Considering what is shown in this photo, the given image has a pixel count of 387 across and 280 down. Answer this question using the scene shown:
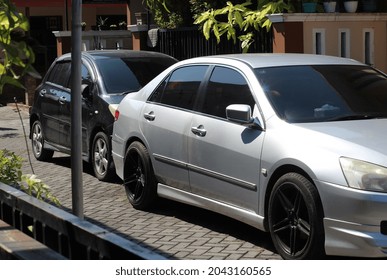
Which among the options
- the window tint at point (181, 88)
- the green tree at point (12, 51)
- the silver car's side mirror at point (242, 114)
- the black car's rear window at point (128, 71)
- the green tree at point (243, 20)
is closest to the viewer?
the green tree at point (12, 51)

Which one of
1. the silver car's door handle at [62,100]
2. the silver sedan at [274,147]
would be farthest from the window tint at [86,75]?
the silver sedan at [274,147]

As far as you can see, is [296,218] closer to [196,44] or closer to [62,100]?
[62,100]

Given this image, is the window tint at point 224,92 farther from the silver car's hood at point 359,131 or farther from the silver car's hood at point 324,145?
the silver car's hood at point 359,131

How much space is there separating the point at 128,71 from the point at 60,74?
1415 mm

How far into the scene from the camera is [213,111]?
7.36 metres

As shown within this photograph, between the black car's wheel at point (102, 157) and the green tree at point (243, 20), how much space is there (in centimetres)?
384

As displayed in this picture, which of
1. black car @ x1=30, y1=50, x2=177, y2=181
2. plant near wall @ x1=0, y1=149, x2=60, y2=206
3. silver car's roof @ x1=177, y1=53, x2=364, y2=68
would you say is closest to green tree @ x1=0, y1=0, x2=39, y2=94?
plant near wall @ x1=0, y1=149, x2=60, y2=206

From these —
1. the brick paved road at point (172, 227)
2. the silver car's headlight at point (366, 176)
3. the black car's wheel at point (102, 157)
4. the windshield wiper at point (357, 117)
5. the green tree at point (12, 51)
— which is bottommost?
the brick paved road at point (172, 227)

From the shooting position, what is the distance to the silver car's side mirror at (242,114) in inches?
262

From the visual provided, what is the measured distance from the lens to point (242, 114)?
6.67m

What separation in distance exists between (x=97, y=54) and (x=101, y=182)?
197 cm

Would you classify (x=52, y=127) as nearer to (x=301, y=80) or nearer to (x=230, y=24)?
(x=230, y=24)

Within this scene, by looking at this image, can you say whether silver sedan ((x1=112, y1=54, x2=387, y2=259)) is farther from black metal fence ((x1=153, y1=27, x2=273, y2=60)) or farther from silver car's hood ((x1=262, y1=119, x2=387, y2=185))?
black metal fence ((x1=153, y1=27, x2=273, y2=60))

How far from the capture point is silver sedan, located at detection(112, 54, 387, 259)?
575 centimetres
